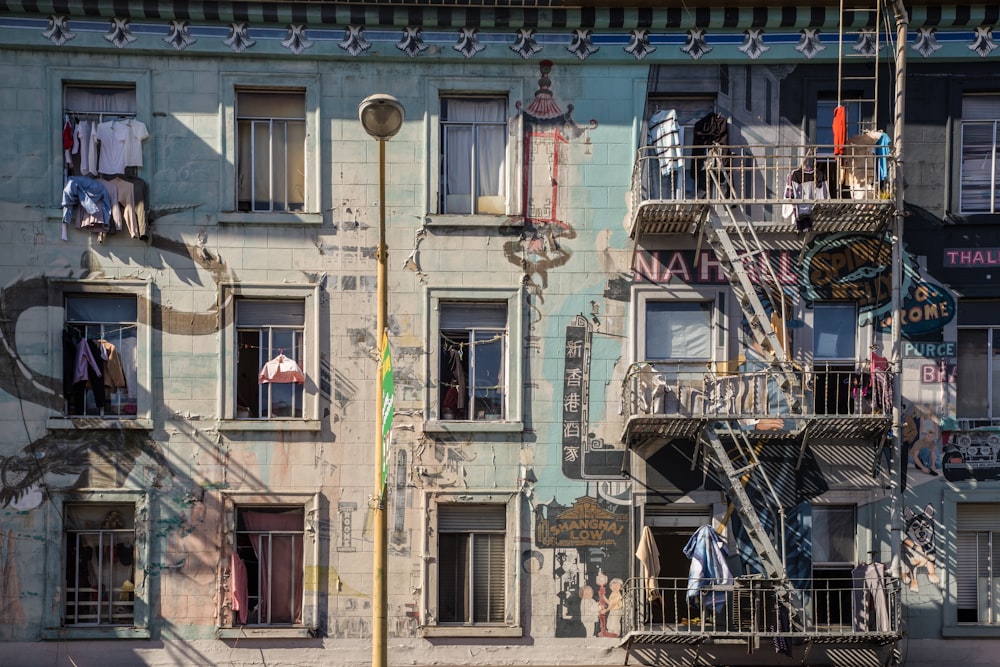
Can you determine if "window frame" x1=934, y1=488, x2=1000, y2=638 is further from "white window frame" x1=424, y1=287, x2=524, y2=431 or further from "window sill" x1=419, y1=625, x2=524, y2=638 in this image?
"white window frame" x1=424, y1=287, x2=524, y2=431

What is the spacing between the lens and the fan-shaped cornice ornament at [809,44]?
20797 mm

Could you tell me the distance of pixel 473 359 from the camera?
20781 mm

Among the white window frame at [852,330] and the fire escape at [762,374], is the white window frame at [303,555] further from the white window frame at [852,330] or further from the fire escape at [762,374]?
the white window frame at [852,330]

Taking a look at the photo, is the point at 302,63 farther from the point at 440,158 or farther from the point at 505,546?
the point at 505,546

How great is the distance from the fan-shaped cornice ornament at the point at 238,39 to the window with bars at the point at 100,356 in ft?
15.2

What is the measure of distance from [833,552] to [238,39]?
13.4 meters

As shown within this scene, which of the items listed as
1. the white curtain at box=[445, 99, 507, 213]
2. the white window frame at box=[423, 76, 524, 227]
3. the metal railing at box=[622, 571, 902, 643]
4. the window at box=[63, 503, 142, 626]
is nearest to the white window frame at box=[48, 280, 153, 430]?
the window at box=[63, 503, 142, 626]

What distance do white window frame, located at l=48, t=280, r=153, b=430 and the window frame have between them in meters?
13.4

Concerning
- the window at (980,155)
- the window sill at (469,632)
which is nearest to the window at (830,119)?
the window at (980,155)

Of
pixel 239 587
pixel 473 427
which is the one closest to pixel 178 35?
pixel 473 427

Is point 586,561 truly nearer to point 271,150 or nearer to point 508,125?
point 508,125

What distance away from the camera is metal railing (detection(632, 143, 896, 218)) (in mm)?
19891

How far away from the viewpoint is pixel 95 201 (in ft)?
66.2

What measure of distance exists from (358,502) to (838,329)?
8732mm
